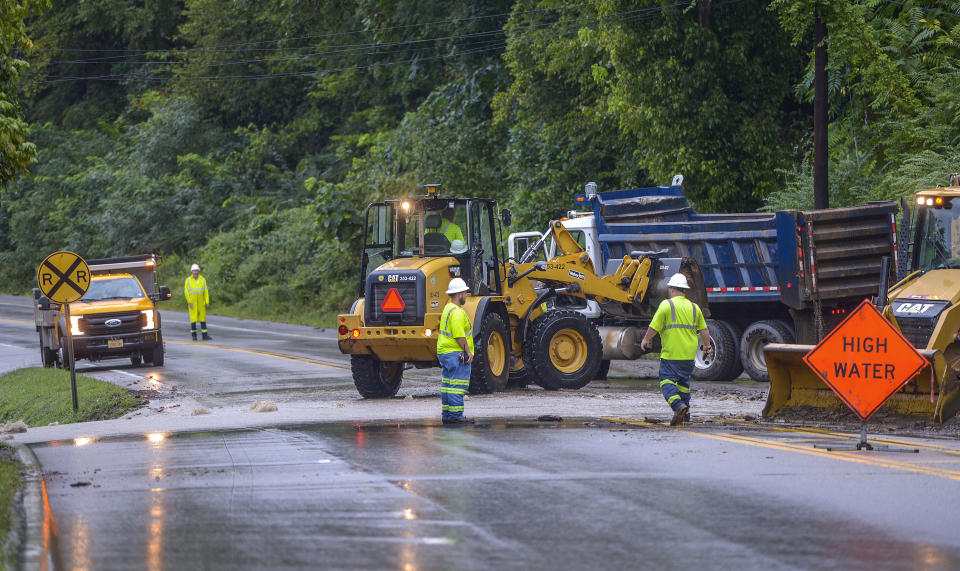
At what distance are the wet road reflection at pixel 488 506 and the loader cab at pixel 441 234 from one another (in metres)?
5.63

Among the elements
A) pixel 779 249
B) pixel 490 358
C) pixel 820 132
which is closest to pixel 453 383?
pixel 490 358

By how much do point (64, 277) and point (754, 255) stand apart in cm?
1093

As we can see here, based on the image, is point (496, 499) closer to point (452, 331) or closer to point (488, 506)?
point (488, 506)

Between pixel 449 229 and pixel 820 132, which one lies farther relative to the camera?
pixel 820 132

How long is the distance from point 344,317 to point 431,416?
273cm

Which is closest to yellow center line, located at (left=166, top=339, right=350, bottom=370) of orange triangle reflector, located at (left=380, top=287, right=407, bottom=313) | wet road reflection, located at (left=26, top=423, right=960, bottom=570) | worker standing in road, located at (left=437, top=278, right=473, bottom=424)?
orange triangle reflector, located at (left=380, top=287, right=407, bottom=313)

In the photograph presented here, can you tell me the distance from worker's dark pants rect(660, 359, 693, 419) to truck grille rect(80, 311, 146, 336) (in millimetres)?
14271

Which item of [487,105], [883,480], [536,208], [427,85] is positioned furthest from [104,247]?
[883,480]

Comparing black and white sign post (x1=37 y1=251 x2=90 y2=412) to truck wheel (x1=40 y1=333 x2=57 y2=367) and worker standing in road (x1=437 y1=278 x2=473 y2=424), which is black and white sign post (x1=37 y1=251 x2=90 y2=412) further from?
truck wheel (x1=40 y1=333 x2=57 y2=367)

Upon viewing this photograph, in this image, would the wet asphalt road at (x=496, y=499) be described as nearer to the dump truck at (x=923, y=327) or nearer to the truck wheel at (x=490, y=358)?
the dump truck at (x=923, y=327)

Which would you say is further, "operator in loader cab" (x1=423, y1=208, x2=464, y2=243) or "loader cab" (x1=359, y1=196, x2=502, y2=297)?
"operator in loader cab" (x1=423, y1=208, x2=464, y2=243)

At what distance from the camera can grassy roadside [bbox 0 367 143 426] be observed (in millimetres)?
19094

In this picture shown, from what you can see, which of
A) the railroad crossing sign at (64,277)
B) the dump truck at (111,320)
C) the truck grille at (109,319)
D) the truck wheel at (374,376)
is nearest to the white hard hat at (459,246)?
the truck wheel at (374,376)

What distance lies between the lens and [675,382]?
45.9 ft
